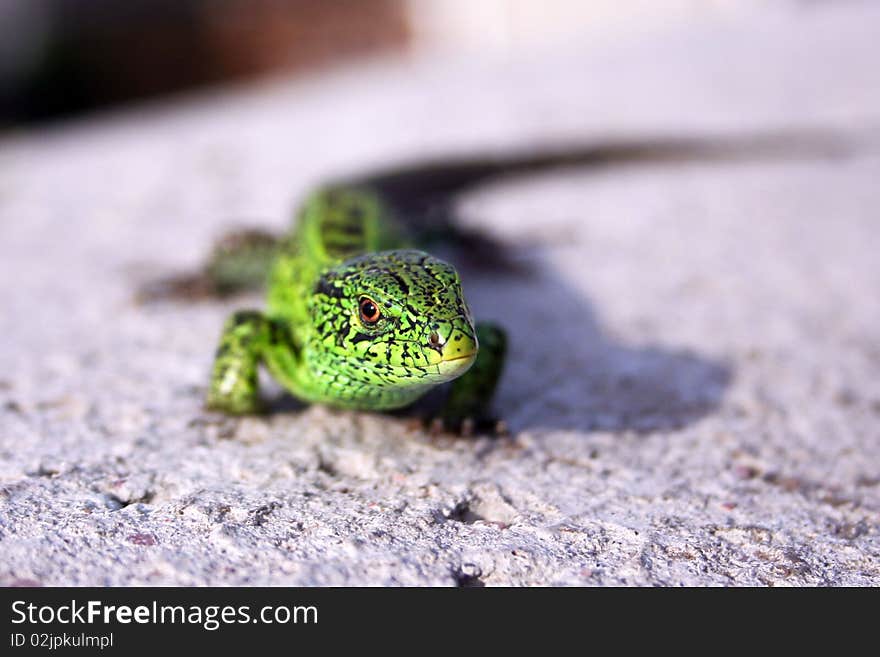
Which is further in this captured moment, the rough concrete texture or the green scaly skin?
the green scaly skin

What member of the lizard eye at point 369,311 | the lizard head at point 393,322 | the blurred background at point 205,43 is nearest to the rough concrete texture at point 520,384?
the lizard head at point 393,322

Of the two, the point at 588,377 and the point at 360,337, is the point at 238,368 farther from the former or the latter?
the point at 588,377

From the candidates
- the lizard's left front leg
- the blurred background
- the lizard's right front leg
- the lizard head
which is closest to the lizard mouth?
the lizard head

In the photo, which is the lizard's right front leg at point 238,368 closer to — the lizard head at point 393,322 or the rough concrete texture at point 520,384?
the rough concrete texture at point 520,384

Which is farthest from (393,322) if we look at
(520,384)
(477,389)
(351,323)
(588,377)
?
(588,377)

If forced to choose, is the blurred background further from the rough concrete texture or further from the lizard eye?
the lizard eye
